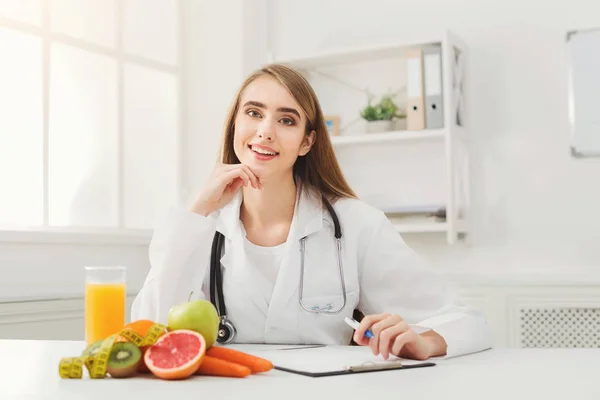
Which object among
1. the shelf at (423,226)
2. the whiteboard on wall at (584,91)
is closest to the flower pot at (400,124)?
the shelf at (423,226)

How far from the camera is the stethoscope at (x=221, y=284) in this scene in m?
1.85

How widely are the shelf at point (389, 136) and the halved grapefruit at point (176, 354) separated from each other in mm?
2313

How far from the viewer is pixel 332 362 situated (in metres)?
1.33

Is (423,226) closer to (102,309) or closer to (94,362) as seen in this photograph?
(102,309)

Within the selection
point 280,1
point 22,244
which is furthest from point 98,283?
point 280,1

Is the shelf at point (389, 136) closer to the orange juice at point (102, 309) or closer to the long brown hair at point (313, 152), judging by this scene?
the long brown hair at point (313, 152)

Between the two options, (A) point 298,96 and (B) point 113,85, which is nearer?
(A) point 298,96

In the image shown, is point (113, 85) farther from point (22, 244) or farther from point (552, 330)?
point (552, 330)

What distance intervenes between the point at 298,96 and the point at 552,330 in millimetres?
1734

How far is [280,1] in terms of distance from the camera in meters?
3.96

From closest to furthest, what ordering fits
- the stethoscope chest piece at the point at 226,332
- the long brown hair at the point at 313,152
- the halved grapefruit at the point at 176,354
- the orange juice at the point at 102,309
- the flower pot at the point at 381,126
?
the halved grapefruit at the point at 176,354 < the orange juice at the point at 102,309 < the stethoscope chest piece at the point at 226,332 < the long brown hair at the point at 313,152 < the flower pot at the point at 381,126

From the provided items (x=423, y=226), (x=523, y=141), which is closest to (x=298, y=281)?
(x=423, y=226)

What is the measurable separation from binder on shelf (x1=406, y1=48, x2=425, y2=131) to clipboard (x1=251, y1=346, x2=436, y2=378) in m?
1.94

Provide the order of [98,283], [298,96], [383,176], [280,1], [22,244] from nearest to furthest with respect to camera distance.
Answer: [98,283] → [298,96] → [22,244] → [383,176] → [280,1]
